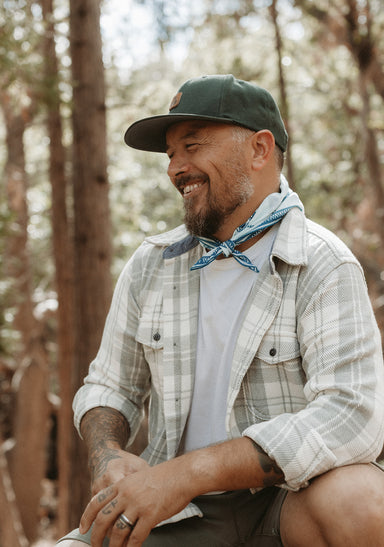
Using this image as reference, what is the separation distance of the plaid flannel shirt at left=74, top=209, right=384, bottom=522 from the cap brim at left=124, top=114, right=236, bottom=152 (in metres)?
0.39

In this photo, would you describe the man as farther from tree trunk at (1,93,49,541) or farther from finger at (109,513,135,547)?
tree trunk at (1,93,49,541)

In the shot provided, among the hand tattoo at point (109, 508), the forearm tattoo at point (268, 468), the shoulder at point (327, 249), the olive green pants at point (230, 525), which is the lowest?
the olive green pants at point (230, 525)

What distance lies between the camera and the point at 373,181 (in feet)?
30.1

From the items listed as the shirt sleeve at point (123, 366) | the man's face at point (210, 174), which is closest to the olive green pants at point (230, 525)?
the shirt sleeve at point (123, 366)

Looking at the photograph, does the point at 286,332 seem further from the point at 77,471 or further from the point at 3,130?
the point at 3,130

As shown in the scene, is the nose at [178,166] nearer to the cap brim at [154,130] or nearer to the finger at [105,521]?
the cap brim at [154,130]

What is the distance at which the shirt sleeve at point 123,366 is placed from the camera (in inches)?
93.3

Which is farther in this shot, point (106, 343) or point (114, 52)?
point (114, 52)

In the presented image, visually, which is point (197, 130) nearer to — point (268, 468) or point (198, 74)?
point (268, 468)

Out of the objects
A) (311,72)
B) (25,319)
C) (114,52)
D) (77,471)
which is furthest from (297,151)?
(77,471)

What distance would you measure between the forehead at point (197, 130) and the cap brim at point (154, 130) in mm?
25

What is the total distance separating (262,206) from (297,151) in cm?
1337

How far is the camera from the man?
5.91 ft

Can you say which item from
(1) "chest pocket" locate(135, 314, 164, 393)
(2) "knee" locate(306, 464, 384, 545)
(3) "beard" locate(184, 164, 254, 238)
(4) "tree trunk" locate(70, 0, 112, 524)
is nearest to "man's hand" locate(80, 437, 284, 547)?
(2) "knee" locate(306, 464, 384, 545)
